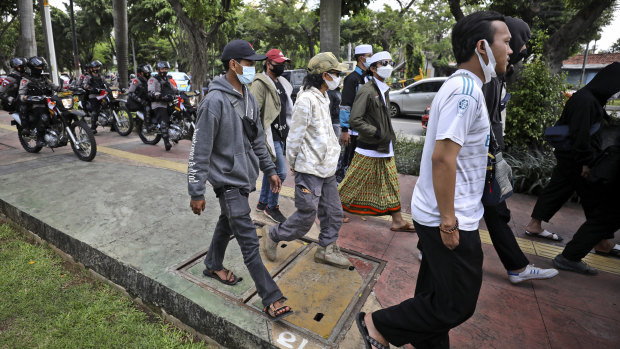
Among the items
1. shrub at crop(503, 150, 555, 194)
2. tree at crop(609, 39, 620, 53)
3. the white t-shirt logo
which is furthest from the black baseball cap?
tree at crop(609, 39, 620, 53)

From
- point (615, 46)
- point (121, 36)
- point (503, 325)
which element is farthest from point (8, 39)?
point (615, 46)

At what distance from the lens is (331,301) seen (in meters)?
2.55

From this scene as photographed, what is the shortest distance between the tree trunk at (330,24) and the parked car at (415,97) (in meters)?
7.59

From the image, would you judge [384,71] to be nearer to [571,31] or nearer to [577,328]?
[577,328]

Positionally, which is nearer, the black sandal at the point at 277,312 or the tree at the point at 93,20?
the black sandal at the point at 277,312

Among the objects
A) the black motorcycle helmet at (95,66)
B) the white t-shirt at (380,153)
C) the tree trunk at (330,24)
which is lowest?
the white t-shirt at (380,153)

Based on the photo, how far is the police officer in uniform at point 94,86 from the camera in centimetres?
821

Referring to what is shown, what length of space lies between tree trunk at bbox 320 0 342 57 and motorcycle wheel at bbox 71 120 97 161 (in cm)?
413

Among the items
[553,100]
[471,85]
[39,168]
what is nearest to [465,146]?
[471,85]

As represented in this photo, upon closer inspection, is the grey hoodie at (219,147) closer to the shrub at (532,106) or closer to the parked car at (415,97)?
the shrub at (532,106)

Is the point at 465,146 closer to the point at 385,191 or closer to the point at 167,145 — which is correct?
the point at 385,191

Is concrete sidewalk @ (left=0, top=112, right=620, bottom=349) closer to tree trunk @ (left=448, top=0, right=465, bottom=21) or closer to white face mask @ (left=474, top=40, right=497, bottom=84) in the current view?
white face mask @ (left=474, top=40, right=497, bottom=84)

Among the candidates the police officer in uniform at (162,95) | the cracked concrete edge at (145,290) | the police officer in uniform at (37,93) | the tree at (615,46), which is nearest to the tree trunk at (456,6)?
the police officer in uniform at (162,95)

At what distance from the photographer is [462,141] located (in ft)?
5.02
